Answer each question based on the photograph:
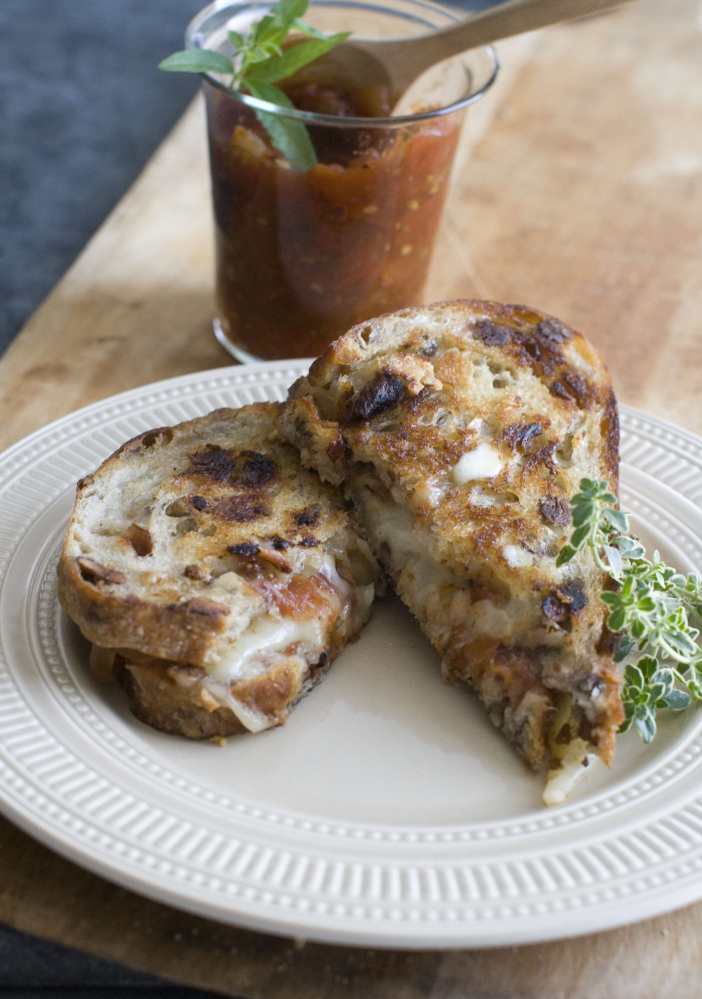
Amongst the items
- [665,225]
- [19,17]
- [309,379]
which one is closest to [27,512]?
[309,379]

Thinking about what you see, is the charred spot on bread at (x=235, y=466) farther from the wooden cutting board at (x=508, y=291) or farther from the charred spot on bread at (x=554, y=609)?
the wooden cutting board at (x=508, y=291)

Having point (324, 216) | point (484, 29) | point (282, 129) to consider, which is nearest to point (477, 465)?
point (324, 216)

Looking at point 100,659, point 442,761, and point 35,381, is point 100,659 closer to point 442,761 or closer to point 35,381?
point 442,761

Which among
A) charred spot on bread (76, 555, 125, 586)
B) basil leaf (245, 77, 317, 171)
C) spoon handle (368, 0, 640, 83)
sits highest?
spoon handle (368, 0, 640, 83)

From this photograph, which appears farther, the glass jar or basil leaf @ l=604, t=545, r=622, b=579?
the glass jar

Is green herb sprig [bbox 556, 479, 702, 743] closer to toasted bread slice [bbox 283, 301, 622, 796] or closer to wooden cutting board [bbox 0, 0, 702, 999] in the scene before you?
toasted bread slice [bbox 283, 301, 622, 796]

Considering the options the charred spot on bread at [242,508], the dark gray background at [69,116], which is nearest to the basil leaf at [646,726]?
the charred spot on bread at [242,508]

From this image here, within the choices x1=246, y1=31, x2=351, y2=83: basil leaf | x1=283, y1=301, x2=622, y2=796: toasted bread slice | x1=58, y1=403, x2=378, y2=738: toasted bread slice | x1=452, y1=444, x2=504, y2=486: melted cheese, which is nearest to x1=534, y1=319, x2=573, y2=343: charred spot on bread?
x1=283, y1=301, x2=622, y2=796: toasted bread slice
